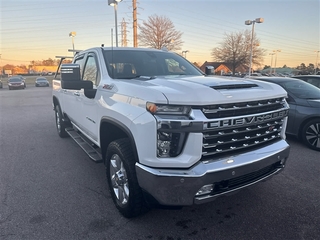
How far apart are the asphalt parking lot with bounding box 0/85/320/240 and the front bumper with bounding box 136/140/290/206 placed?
554mm

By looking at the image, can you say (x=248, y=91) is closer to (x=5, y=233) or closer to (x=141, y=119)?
(x=141, y=119)

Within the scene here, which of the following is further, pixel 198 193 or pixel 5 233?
pixel 5 233

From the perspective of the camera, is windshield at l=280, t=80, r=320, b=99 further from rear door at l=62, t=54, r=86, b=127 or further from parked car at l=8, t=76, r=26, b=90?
parked car at l=8, t=76, r=26, b=90

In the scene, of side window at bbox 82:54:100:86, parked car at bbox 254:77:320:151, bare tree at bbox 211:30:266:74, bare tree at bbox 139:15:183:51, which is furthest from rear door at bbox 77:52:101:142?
bare tree at bbox 211:30:266:74

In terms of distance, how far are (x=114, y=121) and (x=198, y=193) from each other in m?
1.26

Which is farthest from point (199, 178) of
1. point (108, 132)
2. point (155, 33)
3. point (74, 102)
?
point (155, 33)

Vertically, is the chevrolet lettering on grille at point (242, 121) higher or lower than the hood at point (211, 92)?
lower

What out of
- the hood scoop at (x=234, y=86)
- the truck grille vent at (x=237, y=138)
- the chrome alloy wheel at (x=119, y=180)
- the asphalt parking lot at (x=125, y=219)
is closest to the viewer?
the truck grille vent at (x=237, y=138)

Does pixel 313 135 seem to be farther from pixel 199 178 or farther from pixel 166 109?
pixel 166 109

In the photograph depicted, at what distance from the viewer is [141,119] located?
8.07 feet

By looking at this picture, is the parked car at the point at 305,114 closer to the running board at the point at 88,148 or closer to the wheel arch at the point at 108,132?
the wheel arch at the point at 108,132

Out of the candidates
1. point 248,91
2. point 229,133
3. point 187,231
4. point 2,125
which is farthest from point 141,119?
point 2,125

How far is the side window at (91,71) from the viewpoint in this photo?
12.6 feet

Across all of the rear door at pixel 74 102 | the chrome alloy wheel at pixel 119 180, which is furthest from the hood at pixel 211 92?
the rear door at pixel 74 102
